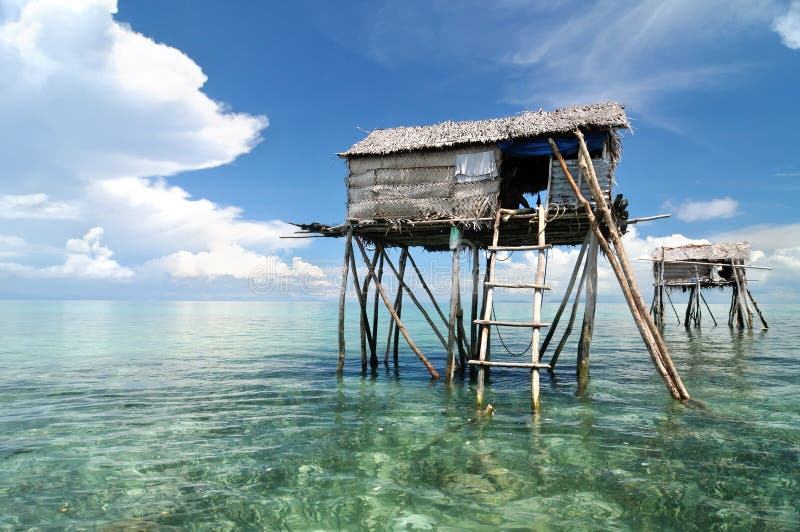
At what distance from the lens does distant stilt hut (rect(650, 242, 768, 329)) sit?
31031mm

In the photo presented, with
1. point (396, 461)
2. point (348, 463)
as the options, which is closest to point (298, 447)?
point (348, 463)

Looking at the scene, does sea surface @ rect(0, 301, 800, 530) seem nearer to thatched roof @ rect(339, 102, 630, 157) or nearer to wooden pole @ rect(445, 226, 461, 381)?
wooden pole @ rect(445, 226, 461, 381)

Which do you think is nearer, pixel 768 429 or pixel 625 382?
pixel 768 429

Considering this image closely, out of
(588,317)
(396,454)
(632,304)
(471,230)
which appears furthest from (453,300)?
(396,454)

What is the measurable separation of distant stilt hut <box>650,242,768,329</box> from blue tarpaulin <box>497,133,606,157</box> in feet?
72.6

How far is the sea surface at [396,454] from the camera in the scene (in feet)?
19.5

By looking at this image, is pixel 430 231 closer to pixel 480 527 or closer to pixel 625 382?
pixel 625 382

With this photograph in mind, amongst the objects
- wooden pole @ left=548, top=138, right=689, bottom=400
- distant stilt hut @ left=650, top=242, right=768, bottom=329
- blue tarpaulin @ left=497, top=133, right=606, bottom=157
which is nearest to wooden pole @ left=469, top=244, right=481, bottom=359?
blue tarpaulin @ left=497, top=133, right=606, bottom=157

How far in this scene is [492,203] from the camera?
13266mm

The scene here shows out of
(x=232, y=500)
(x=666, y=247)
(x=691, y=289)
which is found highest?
(x=666, y=247)

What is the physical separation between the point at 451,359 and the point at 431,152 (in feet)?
18.3

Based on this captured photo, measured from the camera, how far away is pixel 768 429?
936 centimetres

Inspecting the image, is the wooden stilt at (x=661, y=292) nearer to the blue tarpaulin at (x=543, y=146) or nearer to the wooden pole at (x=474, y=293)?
the wooden pole at (x=474, y=293)

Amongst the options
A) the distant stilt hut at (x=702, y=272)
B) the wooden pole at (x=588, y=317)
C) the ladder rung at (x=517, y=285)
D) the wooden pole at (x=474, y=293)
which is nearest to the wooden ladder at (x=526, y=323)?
the ladder rung at (x=517, y=285)
